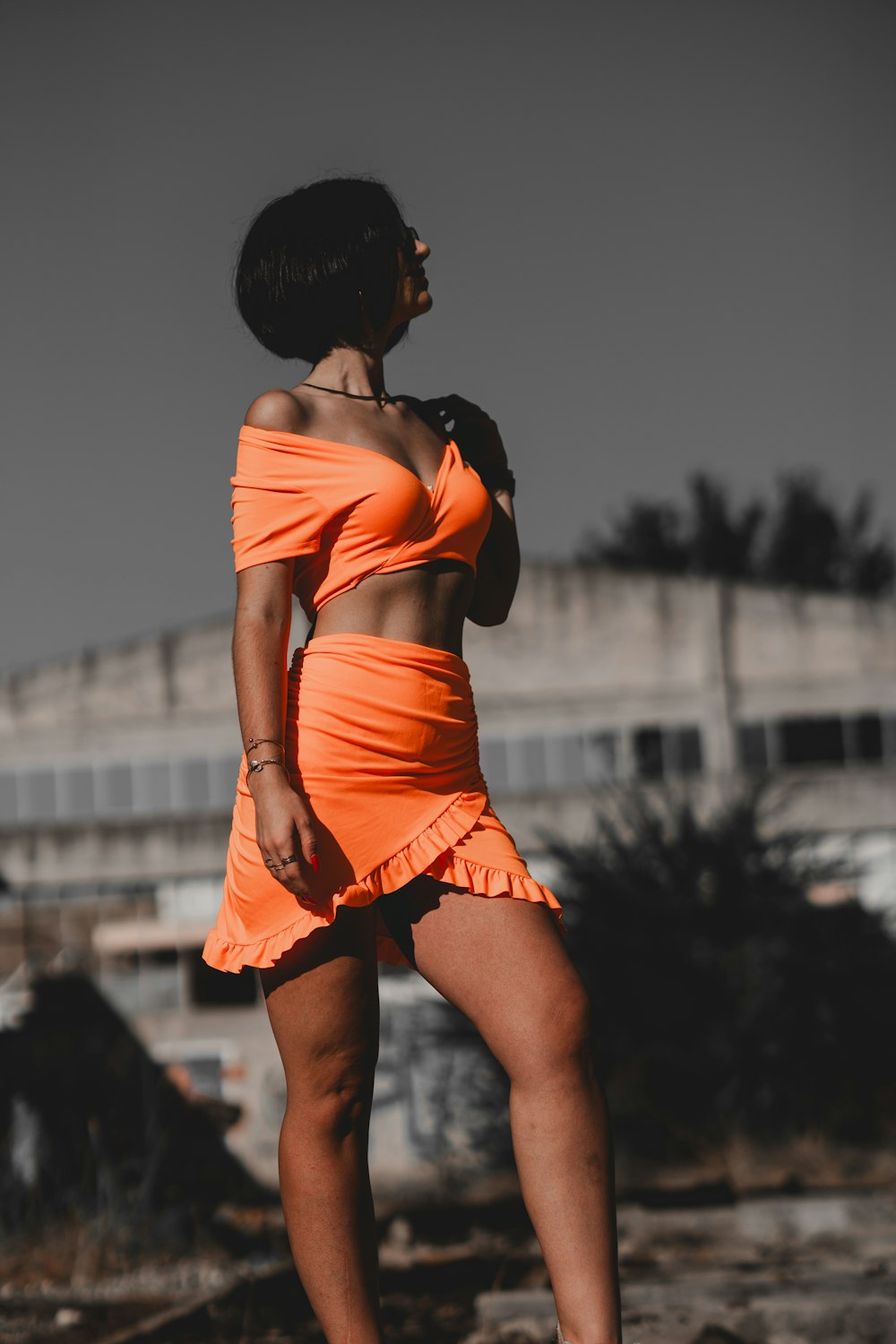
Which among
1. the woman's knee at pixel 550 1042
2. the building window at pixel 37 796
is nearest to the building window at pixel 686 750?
the building window at pixel 37 796

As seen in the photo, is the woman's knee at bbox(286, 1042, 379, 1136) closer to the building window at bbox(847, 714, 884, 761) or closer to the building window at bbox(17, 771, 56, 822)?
the building window at bbox(847, 714, 884, 761)

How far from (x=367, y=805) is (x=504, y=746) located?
20531 mm

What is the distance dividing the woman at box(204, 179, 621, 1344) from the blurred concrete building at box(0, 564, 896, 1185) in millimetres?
18420

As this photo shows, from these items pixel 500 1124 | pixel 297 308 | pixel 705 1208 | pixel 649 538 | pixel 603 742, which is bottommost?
pixel 500 1124

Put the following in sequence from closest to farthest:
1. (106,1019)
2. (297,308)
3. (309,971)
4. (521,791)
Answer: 1. (309,971)
2. (297,308)
3. (106,1019)
4. (521,791)

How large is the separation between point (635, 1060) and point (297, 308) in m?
13.2

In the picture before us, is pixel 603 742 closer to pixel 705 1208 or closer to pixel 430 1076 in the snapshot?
pixel 430 1076

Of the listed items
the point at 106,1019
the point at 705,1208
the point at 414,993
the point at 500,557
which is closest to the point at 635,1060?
the point at 414,993

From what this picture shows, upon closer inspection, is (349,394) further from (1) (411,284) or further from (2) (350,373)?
(1) (411,284)

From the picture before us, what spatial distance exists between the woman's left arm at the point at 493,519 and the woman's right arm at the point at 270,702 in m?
0.38

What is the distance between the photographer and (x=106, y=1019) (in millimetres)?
19547

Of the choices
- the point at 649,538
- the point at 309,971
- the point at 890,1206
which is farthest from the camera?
the point at 649,538

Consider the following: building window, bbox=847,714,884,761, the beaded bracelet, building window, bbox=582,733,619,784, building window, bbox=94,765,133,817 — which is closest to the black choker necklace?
the beaded bracelet

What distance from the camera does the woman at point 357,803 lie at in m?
2.01
